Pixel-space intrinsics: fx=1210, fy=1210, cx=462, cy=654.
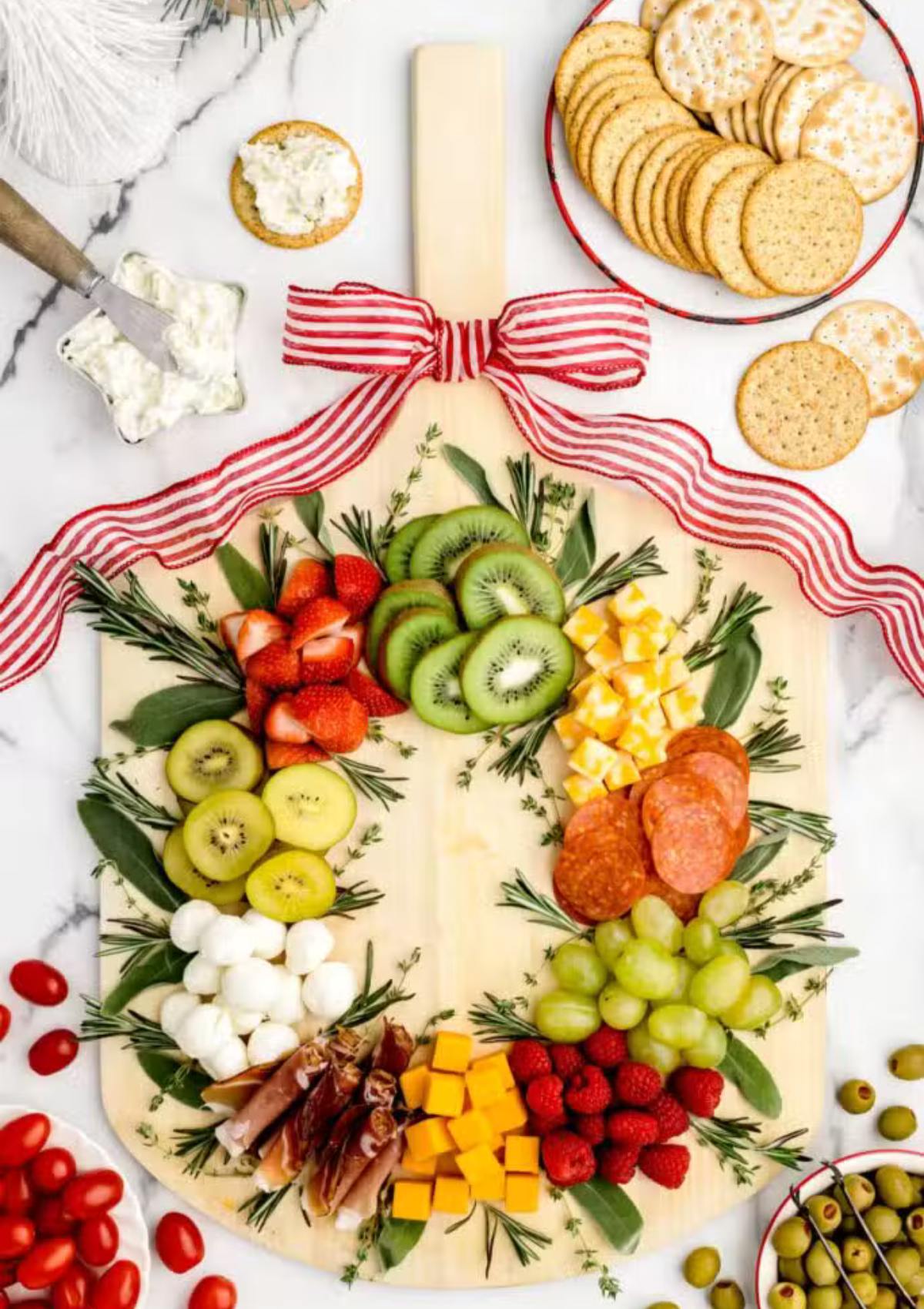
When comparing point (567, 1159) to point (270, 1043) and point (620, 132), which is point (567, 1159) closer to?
point (270, 1043)

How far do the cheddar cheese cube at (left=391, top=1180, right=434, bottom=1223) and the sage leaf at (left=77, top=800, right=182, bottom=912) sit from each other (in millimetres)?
507

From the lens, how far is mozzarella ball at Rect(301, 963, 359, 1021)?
1679 mm

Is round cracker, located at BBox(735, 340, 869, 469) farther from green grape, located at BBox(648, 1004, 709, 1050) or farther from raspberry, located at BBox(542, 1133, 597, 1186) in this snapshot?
raspberry, located at BBox(542, 1133, 597, 1186)

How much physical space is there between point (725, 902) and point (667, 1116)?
30 centimetres

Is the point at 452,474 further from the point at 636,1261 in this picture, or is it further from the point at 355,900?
the point at 636,1261

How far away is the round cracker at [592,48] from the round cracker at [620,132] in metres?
0.07

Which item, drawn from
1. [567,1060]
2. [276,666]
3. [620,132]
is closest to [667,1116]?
[567,1060]

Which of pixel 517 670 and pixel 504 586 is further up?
pixel 504 586

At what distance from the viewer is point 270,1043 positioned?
1676mm

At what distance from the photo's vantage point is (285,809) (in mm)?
1666

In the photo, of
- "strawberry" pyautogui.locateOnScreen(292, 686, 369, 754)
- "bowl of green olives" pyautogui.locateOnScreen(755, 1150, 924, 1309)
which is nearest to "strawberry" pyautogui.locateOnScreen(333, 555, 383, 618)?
"strawberry" pyautogui.locateOnScreen(292, 686, 369, 754)

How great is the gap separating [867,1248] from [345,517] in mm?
1242

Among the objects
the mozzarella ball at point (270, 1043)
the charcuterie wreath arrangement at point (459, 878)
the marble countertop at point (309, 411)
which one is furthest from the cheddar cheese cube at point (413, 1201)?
the mozzarella ball at point (270, 1043)

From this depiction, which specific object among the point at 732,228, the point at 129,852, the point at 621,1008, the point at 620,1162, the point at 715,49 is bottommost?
the point at 620,1162
